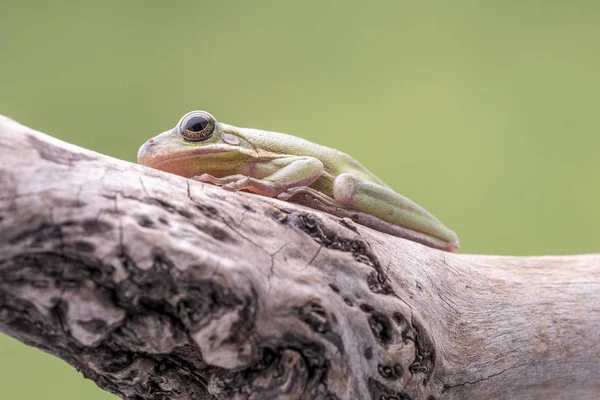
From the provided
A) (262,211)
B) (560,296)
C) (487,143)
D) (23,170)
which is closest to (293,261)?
(262,211)

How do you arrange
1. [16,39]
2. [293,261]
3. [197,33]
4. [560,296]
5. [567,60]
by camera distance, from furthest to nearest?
[567,60] → [197,33] → [16,39] → [560,296] → [293,261]

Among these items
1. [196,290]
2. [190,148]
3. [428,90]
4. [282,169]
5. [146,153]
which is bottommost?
[196,290]

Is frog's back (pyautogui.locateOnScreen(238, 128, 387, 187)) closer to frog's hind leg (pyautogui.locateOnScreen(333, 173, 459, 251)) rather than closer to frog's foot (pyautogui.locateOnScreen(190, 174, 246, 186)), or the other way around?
frog's hind leg (pyautogui.locateOnScreen(333, 173, 459, 251))

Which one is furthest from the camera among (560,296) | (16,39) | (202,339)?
(16,39)

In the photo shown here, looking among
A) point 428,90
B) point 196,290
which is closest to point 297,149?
point 196,290

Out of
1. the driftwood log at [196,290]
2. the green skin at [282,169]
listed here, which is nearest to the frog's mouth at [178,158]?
the green skin at [282,169]

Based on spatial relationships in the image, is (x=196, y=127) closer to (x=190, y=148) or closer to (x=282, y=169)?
(x=190, y=148)

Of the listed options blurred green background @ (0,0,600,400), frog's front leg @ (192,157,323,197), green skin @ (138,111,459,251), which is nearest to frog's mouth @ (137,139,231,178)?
green skin @ (138,111,459,251)

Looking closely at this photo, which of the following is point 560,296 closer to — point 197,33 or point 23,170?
point 23,170
